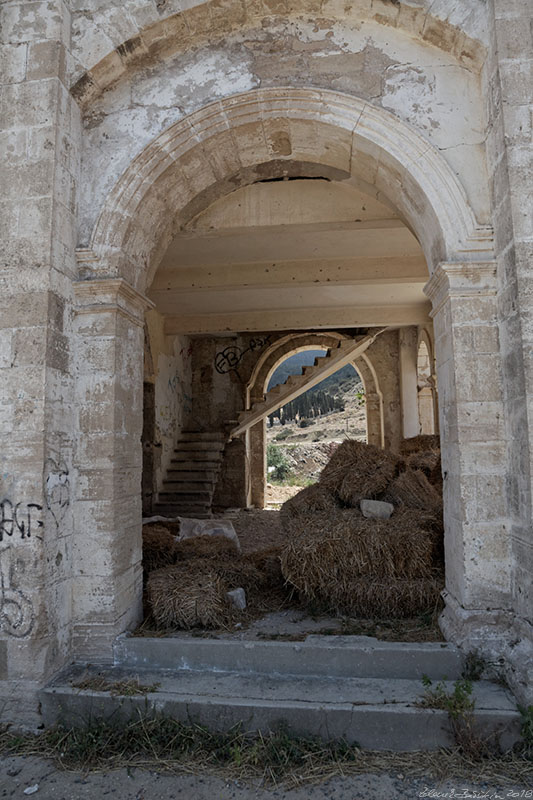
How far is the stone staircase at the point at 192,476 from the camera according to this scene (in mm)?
9984

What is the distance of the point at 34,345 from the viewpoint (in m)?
3.43

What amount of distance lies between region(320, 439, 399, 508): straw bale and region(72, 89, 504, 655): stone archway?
131 centimetres

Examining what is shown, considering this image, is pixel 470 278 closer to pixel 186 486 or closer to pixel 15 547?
pixel 15 547

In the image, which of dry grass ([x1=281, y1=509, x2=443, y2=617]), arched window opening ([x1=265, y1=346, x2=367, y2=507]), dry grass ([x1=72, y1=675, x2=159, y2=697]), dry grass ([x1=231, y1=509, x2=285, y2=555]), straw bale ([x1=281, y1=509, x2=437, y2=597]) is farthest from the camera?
arched window opening ([x1=265, y1=346, x2=367, y2=507])

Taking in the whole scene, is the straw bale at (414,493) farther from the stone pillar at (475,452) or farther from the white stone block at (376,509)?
the stone pillar at (475,452)

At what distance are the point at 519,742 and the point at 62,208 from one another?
4407mm

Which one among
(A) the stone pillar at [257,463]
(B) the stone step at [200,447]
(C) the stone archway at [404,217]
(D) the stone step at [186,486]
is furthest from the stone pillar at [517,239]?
(A) the stone pillar at [257,463]

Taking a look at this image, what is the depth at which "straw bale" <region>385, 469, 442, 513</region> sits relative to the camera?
185 inches

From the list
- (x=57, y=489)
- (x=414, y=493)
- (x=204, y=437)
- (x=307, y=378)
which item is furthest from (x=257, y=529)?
(x=57, y=489)

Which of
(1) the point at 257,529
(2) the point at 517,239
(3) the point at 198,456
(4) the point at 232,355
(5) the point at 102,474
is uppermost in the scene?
(4) the point at 232,355

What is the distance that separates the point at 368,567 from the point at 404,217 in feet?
9.53

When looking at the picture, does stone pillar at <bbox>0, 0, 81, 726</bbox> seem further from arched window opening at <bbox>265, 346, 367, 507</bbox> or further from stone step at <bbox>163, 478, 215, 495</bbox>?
arched window opening at <bbox>265, 346, 367, 507</bbox>

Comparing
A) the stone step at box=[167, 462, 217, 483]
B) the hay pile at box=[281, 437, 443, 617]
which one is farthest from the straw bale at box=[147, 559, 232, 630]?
the stone step at box=[167, 462, 217, 483]

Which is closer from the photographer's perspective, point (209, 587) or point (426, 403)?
point (209, 587)
